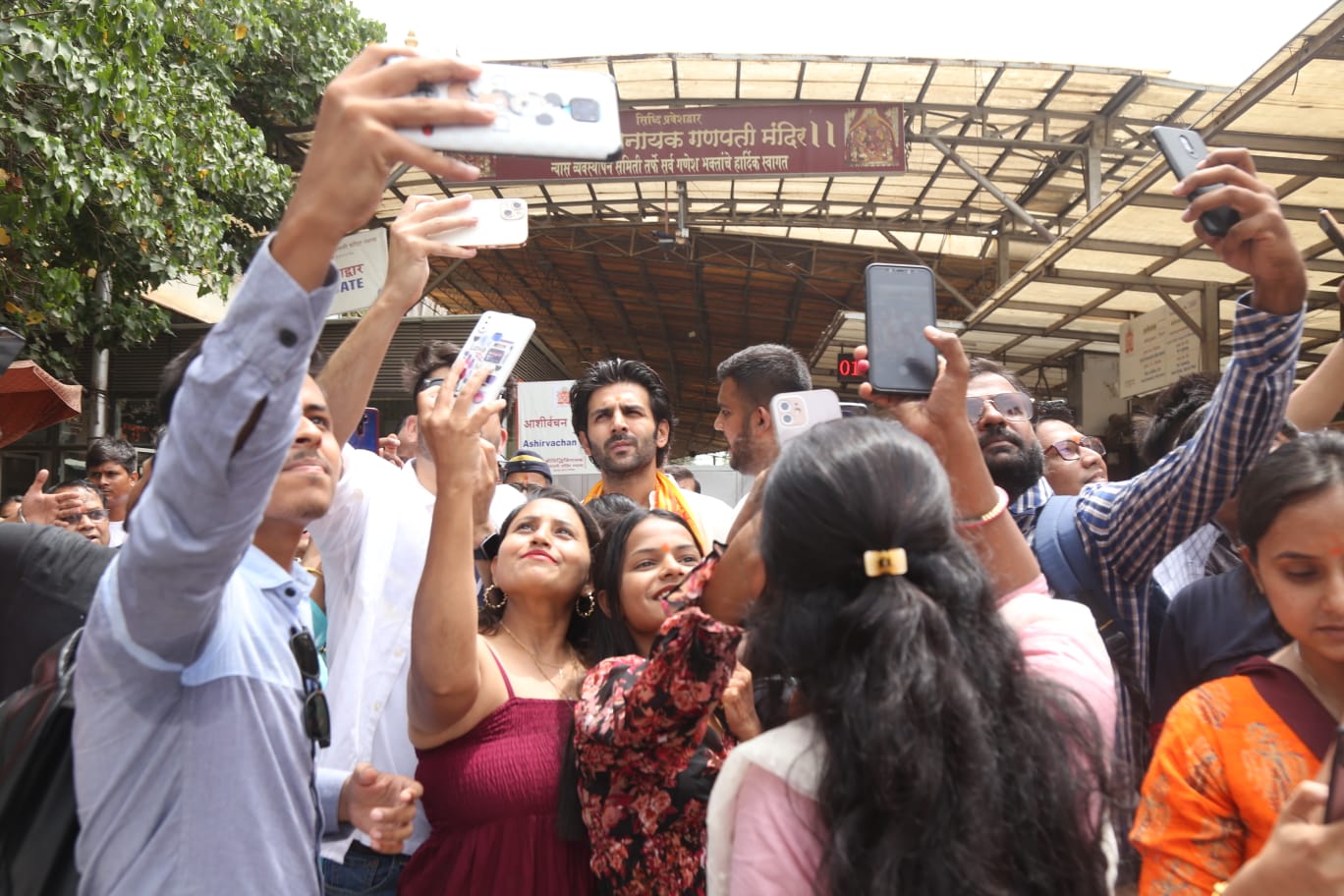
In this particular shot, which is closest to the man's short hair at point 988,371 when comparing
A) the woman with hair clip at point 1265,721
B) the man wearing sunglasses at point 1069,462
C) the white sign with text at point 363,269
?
the man wearing sunglasses at point 1069,462

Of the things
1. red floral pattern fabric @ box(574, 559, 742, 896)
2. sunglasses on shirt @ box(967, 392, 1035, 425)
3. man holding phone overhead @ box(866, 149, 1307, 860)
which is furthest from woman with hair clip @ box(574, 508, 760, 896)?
sunglasses on shirt @ box(967, 392, 1035, 425)

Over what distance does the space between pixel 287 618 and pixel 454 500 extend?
0.38 metres

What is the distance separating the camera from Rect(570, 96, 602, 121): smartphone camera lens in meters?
1.30

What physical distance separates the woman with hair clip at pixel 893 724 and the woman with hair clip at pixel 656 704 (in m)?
0.24

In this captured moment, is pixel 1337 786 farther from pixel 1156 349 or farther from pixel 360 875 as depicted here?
pixel 1156 349

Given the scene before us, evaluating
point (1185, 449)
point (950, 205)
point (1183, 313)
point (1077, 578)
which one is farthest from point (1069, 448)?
point (950, 205)

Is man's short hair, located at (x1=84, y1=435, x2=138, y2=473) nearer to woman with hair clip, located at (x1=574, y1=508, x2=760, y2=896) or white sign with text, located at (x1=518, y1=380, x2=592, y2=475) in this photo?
white sign with text, located at (x1=518, y1=380, x2=592, y2=475)

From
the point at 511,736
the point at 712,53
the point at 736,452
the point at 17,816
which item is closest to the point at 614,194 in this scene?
the point at 712,53

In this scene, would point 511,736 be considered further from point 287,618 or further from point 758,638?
point 758,638

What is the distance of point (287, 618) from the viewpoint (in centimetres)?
160

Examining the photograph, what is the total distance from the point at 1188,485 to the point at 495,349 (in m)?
1.43

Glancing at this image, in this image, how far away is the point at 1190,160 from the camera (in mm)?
1861

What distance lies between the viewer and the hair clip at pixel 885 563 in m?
1.29

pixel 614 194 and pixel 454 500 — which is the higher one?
pixel 614 194
